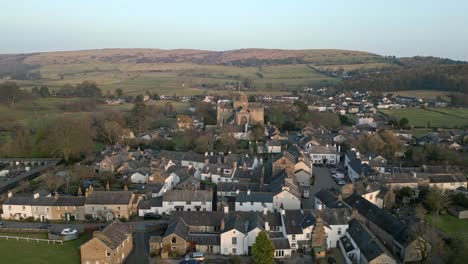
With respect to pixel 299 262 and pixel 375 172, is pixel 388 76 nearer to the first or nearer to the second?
pixel 375 172

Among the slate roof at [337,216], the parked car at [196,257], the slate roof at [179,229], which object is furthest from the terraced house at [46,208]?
the slate roof at [337,216]

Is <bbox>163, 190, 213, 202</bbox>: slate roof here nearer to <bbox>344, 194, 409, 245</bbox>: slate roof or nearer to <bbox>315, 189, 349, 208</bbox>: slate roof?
<bbox>315, 189, 349, 208</bbox>: slate roof

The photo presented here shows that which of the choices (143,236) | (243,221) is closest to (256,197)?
(243,221)

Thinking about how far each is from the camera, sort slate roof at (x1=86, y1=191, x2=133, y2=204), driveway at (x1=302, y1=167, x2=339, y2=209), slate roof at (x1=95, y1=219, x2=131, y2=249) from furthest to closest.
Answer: driveway at (x1=302, y1=167, x2=339, y2=209), slate roof at (x1=86, y1=191, x2=133, y2=204), slate roof at (x1=95, y1=219, x2=131, y2=249)

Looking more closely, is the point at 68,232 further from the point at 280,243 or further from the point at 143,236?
the point at 280,243


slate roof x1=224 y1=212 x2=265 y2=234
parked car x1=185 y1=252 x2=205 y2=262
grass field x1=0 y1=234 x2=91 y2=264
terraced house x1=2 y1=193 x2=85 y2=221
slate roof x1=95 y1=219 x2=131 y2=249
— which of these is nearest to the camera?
slate roof x1=95 y1=219 x2=131 y2=249

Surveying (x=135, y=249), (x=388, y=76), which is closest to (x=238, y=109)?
(x=135, y=249)

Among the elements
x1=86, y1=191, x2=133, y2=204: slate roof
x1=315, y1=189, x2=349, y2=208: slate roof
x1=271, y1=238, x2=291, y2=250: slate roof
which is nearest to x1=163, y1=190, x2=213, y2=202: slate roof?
x1=86, y1=191, x2=133, y2=204: slate roof
